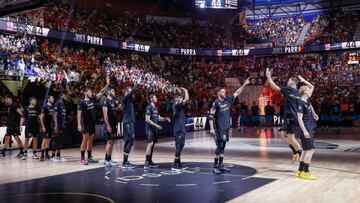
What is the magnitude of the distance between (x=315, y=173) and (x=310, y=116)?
4.86 feet

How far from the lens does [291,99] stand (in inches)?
393

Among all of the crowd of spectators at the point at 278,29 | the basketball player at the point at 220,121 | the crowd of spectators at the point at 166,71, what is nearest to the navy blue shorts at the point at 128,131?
the basketball player at the point at 220,121

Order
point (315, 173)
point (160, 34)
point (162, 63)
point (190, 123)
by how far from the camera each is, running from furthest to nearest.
→ point (160, 34) → point (162, 63) → point (190, 123) → point (315, 173)

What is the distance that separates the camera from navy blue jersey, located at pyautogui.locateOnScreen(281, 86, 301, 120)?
9.85m

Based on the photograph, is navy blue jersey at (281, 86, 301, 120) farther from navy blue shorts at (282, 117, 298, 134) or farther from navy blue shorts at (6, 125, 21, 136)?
navy blue shorts at (6, 125, 21, 136)

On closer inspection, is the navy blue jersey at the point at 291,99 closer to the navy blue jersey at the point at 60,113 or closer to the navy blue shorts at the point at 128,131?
the navy blue shorts at the point at 128,131

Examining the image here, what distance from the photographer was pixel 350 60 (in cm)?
3198

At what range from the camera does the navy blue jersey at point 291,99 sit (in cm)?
985

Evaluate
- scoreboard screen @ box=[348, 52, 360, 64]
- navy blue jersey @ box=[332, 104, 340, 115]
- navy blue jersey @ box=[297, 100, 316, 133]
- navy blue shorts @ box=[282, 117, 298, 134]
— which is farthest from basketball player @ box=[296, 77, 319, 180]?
scoreboard screen @ box=[348, 52, 360, 64]

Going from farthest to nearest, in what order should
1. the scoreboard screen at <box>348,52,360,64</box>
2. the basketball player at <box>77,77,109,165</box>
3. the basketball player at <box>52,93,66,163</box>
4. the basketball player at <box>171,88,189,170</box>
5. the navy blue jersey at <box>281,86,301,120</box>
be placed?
the scoreboard screen at <box>348,52,360,64</box>, the basketball player at <box>52,93,66,163</box>, the basketball player at <box>77,77,109,165</box>, the basketball player at <box>171,88,189,170</box>, the navy blue jersey at <box>281,86,301,120</box>

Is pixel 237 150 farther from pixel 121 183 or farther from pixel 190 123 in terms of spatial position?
pixel 190 123

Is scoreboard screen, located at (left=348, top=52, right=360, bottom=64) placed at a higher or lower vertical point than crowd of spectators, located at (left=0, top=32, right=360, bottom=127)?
higher

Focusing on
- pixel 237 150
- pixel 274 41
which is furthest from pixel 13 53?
pixel 274 41

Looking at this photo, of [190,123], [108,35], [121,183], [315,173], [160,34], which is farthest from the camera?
[160,34]
